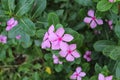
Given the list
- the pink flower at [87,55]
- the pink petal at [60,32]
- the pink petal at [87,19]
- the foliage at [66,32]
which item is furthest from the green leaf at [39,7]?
the pink flower at [87,55]

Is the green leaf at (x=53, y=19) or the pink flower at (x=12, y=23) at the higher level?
the green leaf at (x=53, y=19)

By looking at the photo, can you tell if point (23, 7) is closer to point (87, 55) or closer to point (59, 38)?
point (59, 38)

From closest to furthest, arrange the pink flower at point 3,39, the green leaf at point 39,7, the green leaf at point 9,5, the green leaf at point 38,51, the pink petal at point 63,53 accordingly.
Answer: the pink petal at point 63,53 < the green leaf at point 9,5 < the green leaf at point 39,7 < the pink flower at point 3,39 < the green leaf at point 38,51

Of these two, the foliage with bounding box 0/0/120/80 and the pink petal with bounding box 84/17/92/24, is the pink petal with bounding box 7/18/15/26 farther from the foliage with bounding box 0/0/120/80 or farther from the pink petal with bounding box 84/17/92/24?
the pink petal with bounding box 84/17/92/24

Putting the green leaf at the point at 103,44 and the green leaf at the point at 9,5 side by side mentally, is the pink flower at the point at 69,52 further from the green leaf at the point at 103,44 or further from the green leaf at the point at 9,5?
the green leaf at the point at 9,5

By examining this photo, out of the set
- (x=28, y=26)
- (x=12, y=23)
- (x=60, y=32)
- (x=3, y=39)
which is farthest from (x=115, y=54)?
(x=3, y=39)

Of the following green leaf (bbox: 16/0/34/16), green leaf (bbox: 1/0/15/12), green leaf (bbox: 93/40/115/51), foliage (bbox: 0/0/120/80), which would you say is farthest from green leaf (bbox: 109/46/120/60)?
green leaf (bbox: 1/0/15/12)

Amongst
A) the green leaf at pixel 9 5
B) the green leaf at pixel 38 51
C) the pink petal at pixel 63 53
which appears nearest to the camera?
the pink petal at pixel 63 53
